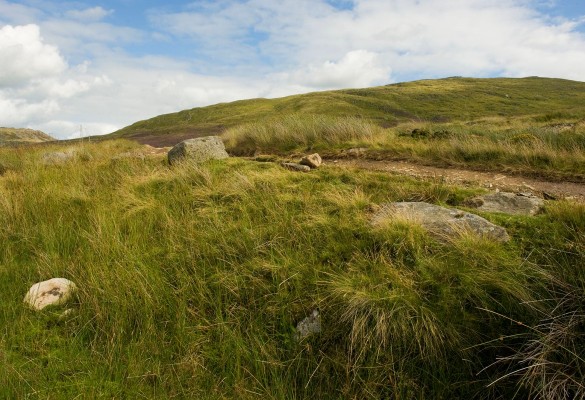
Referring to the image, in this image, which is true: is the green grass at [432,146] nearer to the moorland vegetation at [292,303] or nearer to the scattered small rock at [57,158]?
the moorland vegetation at [292,303]

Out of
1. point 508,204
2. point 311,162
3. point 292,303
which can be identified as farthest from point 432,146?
point 292,303

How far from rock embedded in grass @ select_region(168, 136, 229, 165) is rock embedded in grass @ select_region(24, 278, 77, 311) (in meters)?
4.81

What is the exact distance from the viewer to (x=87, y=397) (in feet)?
7.07

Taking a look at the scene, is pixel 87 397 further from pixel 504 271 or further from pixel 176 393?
pixel 504 271

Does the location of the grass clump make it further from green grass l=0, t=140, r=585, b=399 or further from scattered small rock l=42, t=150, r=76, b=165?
green grass l=0, t=140, r=585, b=399

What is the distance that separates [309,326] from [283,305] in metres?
0.29

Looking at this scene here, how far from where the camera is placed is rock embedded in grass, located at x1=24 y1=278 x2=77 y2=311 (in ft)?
10.1

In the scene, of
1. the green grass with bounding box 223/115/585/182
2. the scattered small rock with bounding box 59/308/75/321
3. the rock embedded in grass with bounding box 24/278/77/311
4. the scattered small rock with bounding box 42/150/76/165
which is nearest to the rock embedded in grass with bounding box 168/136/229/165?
the green grass with bounding box 223/115/585/182

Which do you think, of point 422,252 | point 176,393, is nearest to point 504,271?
point 422,252

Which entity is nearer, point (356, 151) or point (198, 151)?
point (198, 151)

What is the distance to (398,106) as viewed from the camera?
189ft

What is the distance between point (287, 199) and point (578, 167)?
5.24 meters

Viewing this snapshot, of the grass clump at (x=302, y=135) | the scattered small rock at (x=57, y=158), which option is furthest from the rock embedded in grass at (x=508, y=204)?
the scattered small rock at (x=57, y=158)

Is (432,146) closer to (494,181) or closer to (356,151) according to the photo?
(356,151)
